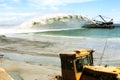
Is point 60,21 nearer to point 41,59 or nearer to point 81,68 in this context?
point 41,59

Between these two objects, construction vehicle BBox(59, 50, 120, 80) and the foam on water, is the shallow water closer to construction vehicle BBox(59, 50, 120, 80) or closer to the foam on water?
construction vehicle BBox(59, 50, 120, 80)

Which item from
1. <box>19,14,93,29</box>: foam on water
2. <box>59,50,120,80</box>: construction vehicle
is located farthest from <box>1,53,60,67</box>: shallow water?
<box>19,14,93,29</box>: foam on water

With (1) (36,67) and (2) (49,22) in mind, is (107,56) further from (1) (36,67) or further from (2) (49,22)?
Answer: (2) (49,22)

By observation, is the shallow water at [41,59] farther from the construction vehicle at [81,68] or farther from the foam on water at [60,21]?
the foam on water at [60,21]

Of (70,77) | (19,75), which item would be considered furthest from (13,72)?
(70,77)

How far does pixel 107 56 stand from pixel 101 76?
21035mm

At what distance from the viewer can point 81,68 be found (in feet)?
51.0

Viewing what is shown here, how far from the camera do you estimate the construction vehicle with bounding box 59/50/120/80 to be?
14499 mm

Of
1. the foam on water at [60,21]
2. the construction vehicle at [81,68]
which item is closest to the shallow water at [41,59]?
the construction vehicle at [81,68]

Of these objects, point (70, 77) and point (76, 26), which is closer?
point (70, 77)

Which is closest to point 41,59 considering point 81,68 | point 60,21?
point 81,68

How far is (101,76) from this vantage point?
563 inches

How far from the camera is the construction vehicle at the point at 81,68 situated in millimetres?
14499

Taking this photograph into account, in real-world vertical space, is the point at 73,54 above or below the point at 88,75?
above
